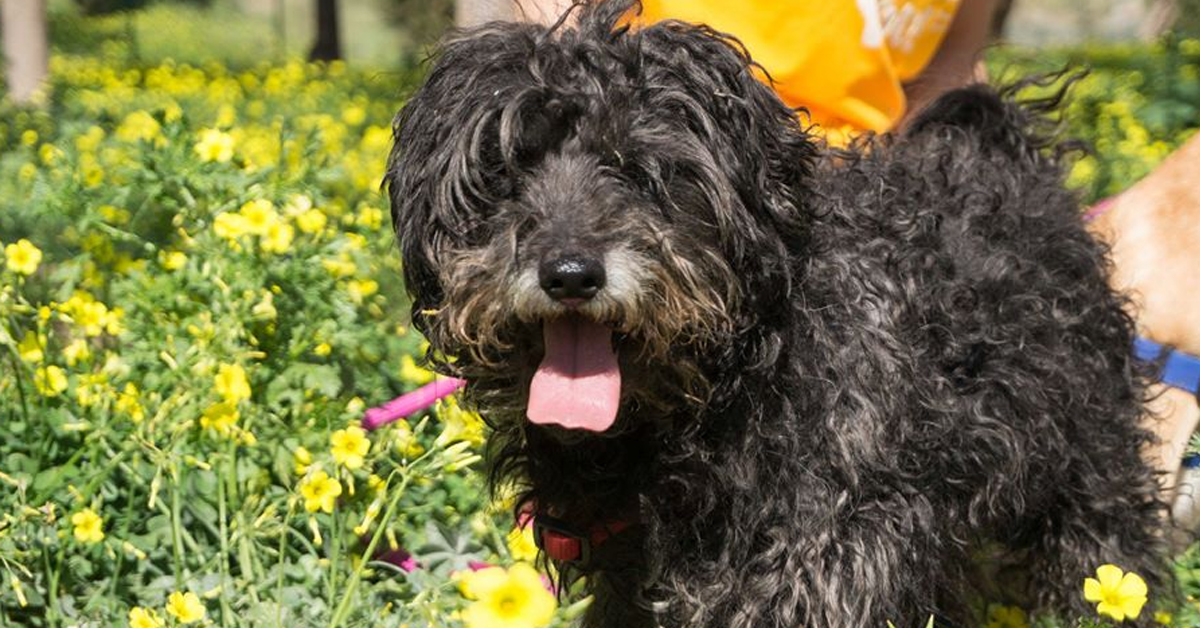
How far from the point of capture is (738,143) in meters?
3.04

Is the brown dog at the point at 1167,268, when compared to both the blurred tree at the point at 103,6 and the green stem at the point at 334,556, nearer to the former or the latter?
the green stem at the point at 334,556

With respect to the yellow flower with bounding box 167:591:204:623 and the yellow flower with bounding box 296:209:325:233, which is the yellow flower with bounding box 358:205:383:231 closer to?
the yellow flower with bounding box 296:209:325:233

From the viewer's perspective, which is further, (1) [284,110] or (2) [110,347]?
(1) [284,110]

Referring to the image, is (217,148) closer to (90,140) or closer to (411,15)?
(90,140)

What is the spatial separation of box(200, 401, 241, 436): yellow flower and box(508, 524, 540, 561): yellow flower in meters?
0.69

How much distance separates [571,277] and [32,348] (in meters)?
1.73

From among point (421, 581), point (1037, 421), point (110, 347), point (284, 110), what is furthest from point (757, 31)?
point (284, 110)

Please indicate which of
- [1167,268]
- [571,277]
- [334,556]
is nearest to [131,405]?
[334,556]

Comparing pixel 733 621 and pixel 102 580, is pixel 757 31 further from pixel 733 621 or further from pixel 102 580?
pixel 102 580

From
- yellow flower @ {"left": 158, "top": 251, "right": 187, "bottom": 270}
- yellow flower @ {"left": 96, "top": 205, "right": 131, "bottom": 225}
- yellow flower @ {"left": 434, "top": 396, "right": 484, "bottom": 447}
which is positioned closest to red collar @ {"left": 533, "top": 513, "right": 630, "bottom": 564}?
yellow flower @ {"left": 434, "top": 396, "right": 484, "bottom": 447}

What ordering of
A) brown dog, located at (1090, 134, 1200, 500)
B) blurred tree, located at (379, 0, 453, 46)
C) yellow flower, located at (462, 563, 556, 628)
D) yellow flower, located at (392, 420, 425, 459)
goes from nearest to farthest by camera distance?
1. yellow flower, located at (462, 563, 556, 628)
2. yellow flower, located at (392, 420, 425, 459)
3. brown dog, located at (1090, 134, 1200, 500)
4. blurred tree, located at (379, 0, 453, 46)

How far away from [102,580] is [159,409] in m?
0.64

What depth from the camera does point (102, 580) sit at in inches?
149

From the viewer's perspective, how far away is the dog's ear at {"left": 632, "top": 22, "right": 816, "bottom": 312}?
3.00m
